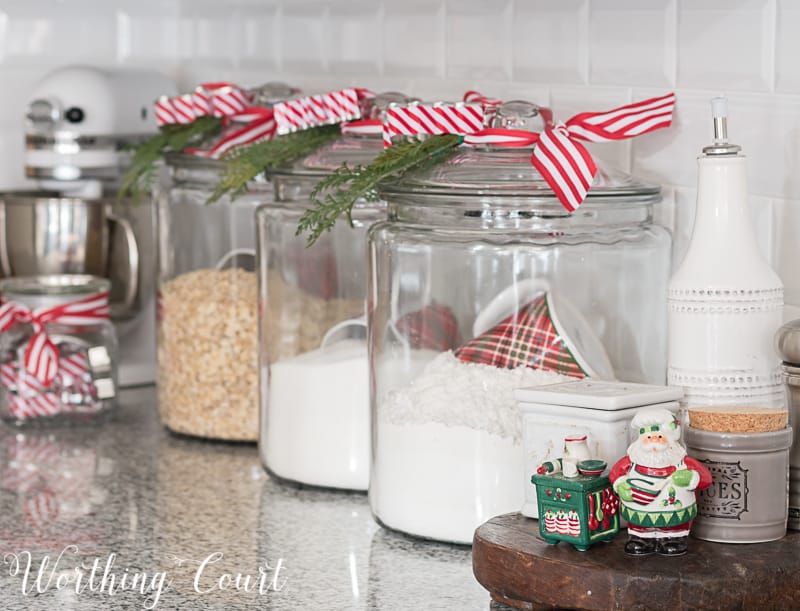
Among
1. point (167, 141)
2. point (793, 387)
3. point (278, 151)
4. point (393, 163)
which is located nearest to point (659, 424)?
point (793, 387)

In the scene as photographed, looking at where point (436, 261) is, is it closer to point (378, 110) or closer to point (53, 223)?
point (378, 110)

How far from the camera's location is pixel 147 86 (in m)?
1.63

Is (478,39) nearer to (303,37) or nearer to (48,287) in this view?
(303,37)

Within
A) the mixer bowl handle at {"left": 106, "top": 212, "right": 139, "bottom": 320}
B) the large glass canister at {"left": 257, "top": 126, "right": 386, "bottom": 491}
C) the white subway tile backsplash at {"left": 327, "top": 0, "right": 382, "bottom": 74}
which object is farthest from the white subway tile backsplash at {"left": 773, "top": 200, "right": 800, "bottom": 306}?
the mixer bowl handle at {"left": 106, "top": 212, "right": 139, "bottom": 320}

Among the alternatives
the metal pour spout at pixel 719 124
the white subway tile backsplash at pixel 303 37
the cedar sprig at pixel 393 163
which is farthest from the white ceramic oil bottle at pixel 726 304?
the white subway tile backsplash at pixel 303 37

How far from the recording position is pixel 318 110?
3.92 feet

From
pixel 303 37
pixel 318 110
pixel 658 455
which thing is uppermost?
pixel 303 37

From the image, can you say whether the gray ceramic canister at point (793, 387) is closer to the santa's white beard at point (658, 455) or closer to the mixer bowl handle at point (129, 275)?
the santa's white beard at point (658, 455)

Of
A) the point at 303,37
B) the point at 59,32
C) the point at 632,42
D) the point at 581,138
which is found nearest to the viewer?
the point at 581,138

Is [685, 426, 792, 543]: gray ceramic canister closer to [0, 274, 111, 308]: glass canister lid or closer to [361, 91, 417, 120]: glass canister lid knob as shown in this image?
[361, 91, 417, 120]: glass canister lid knob

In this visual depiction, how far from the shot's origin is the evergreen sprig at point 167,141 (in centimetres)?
135

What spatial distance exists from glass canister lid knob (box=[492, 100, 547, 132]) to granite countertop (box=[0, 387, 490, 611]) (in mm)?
300

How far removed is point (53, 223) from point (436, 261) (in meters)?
0.67

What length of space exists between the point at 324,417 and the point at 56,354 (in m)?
0.39
